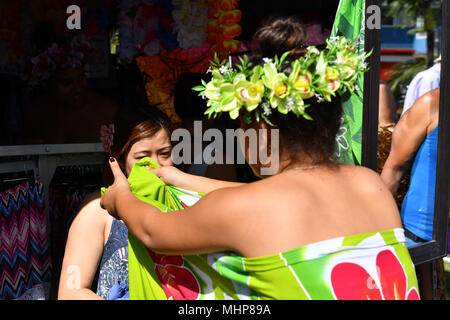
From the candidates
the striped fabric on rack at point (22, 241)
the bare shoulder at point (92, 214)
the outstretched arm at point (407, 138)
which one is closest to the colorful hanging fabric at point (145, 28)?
the striped fabric on rack at point (22, 241)

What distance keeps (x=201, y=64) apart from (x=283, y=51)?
2160mm

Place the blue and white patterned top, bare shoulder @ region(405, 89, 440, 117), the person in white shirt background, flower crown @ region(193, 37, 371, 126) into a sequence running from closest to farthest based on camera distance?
1. flower crown @ region(193, 37, 371, 126)
2. the blue and white patterned top
3. bare shoulder @ region(405, 89, 440, 117)
4. the person in white shirt background

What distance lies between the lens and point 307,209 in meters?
1.41

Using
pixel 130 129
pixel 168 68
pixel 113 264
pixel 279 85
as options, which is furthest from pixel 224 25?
pixel 279 85

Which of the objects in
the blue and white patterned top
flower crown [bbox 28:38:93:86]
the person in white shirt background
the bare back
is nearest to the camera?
the bare back

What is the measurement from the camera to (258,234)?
1376 mm

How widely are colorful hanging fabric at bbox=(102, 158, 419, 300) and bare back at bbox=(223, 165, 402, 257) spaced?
28 mm

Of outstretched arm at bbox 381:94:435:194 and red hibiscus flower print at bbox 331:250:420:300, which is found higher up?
outstretched arm at bbox 381:94:435:194

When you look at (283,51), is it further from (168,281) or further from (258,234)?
(168,281)

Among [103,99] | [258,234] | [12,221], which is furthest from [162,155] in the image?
[103,99]

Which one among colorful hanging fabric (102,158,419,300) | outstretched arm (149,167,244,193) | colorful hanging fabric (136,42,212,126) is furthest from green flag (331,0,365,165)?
colorful hanging fabric (136,42,212,126)

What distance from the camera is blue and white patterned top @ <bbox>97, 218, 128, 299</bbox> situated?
6.77 ft

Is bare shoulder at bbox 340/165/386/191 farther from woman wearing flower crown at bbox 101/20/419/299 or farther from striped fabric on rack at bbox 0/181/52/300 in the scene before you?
striped fabric on rack at bbox 0/181/52/300

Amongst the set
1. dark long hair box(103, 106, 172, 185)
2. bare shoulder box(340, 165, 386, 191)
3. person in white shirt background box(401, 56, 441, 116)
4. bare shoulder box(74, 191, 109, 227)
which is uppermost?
person in white shirt background box(401, 56, 441, 116)
